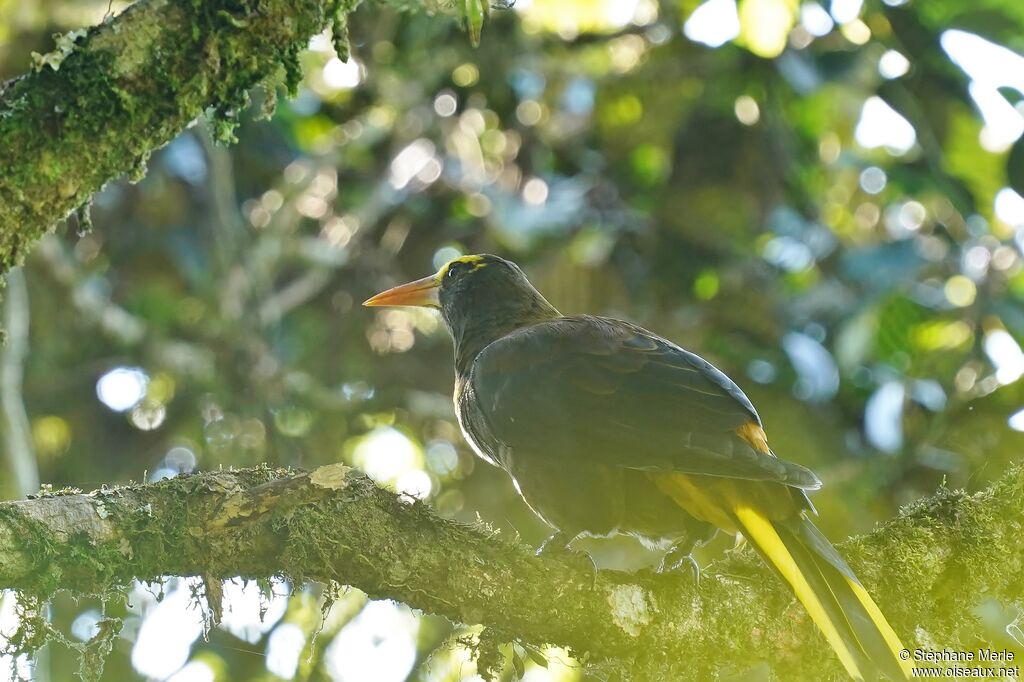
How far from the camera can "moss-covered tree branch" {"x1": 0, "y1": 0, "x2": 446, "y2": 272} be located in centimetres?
A: 234

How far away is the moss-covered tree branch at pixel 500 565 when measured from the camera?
251cm

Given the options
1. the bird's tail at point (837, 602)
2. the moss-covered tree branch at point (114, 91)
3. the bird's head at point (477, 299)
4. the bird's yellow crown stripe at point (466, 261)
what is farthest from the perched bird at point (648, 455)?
the moss-covered tree branch at point (114, 91)

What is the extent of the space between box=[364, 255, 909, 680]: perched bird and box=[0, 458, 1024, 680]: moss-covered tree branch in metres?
0.18

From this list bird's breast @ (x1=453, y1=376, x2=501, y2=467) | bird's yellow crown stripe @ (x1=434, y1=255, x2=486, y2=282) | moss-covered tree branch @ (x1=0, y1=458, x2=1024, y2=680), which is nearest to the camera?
moss-covered tree branch @ (x1=0, y1=458, x2=1024, y2=680)

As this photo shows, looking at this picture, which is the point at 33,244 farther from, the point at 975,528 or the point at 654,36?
the point at 654,36

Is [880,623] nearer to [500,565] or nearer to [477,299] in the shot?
[500,565]

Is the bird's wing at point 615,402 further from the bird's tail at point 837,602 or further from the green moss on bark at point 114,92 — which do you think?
the green moss on bark at point 114,92

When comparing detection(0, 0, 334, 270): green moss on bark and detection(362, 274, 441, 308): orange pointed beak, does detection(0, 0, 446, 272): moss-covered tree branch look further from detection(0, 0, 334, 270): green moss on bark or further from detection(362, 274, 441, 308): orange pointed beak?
detection(362, 274, 441, 308): orange pointed beak

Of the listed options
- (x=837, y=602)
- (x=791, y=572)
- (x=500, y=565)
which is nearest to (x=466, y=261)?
(x=500, y=565)

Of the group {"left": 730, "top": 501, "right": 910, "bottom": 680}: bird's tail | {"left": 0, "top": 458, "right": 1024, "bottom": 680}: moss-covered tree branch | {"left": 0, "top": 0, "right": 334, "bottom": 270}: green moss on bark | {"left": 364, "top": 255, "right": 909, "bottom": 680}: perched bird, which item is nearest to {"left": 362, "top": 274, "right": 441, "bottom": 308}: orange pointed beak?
{"left": 364, "top": 255, "right": 909, "bottom": 680}: perched bird

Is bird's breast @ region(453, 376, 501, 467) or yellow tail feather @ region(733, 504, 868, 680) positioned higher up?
bird's breast @ region(453, 376, 501, 467)

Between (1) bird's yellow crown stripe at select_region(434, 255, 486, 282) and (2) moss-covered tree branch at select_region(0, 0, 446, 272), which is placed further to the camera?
(1) bird's yellow crown stripe at select_region(434, 255, 486, 282)

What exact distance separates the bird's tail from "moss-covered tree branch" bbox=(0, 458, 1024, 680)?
→ 0.15 meters

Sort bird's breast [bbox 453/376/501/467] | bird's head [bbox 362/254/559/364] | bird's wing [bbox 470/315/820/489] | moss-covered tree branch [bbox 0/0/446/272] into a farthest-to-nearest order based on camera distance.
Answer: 1. bird's head [bbox 362/254/559/364]
2. bird's breast [bbox 453/376/501/467]
3. bird's wing [bbox 470/315/820/489]
4. moss-covered tree branch [bbox 0/0/446/272]
